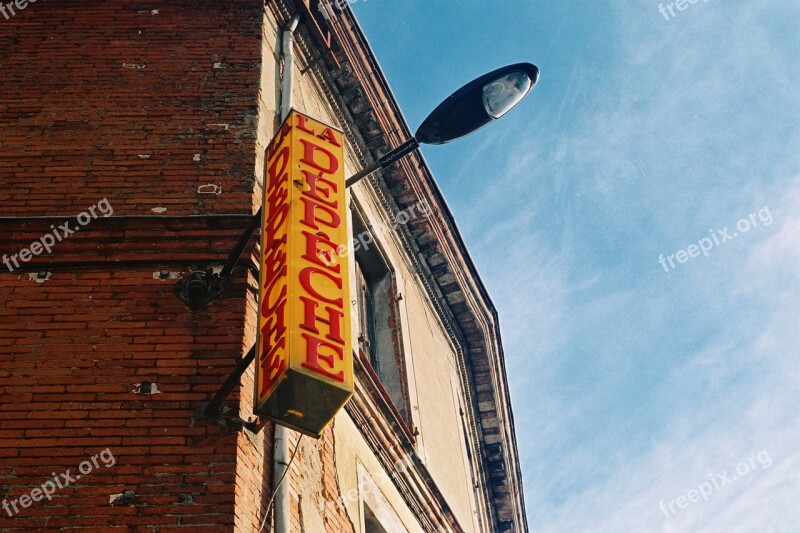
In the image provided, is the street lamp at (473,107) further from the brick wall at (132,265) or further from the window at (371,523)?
the window at (371,523)

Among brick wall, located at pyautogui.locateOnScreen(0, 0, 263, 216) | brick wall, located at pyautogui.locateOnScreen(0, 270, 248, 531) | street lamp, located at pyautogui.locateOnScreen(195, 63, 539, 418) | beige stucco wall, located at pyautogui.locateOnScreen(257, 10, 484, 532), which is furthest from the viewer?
beige stucco wall, located at pyautogui.locateOnScreen(257, 10, 484, 532)

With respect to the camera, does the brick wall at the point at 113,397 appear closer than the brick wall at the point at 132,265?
Answer: Yes

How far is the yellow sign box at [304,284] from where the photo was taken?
15.5 ft

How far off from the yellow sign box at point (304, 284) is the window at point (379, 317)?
10.1ft

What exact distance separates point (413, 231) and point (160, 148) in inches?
168

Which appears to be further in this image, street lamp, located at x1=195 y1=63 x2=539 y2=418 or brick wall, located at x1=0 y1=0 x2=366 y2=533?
street lamp, located at x1=195 y1=63 x2=539 y2=418

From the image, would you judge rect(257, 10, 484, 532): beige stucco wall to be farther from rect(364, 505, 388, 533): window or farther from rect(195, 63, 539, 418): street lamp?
rect(195, 63, 539, 418): street lamp

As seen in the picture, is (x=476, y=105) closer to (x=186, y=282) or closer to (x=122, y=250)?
(x=186, y=282)

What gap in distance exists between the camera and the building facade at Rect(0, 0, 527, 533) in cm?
524

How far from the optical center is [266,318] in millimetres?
5109

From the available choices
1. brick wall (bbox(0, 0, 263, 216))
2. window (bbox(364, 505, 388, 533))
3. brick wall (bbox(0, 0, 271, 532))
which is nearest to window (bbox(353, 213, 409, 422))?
window (bbox(364, 505, 388, 533))

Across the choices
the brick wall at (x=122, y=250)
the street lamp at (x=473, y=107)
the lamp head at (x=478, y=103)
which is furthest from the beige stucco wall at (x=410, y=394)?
the lamp head at (x=478, y=103)

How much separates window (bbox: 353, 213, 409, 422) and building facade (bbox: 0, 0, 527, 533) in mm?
25

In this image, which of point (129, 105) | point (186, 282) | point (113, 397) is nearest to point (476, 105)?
point (186, 282)
